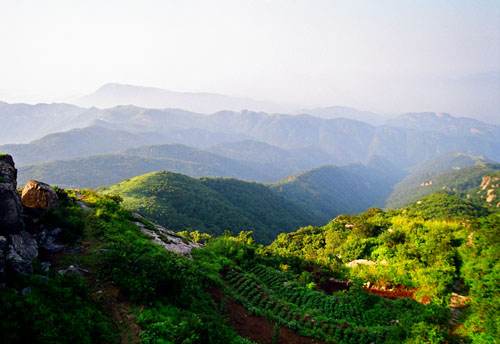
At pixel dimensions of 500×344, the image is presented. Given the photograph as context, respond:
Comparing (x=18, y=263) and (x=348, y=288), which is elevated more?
(x=18, y=263)

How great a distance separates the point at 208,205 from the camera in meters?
91.9

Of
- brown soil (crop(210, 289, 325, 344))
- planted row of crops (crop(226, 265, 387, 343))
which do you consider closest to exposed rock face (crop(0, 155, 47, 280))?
brown soil (crop(210, 289, 325, 344))

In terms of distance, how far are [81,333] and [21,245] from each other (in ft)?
18.1

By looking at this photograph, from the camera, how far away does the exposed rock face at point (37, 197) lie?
47.6 feet

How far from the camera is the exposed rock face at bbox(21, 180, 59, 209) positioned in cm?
1451

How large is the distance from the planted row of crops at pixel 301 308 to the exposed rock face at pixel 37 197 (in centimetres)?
1221

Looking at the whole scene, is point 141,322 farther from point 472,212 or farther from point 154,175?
point 472,212

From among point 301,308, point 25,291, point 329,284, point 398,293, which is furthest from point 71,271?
point 398,293

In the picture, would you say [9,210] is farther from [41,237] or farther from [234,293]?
[234,293]

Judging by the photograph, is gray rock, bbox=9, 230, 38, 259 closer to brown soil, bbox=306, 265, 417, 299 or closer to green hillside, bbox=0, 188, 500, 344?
green hillside, bbox=0, 188, 500, 344

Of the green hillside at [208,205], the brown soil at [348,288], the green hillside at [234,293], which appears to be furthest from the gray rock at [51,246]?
the green hillside at [208,205]

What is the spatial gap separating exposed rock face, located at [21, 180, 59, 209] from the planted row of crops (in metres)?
12.2

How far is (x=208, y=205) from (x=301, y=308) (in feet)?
258

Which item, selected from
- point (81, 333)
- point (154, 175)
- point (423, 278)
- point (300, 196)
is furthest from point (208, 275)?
point (300, 196)
